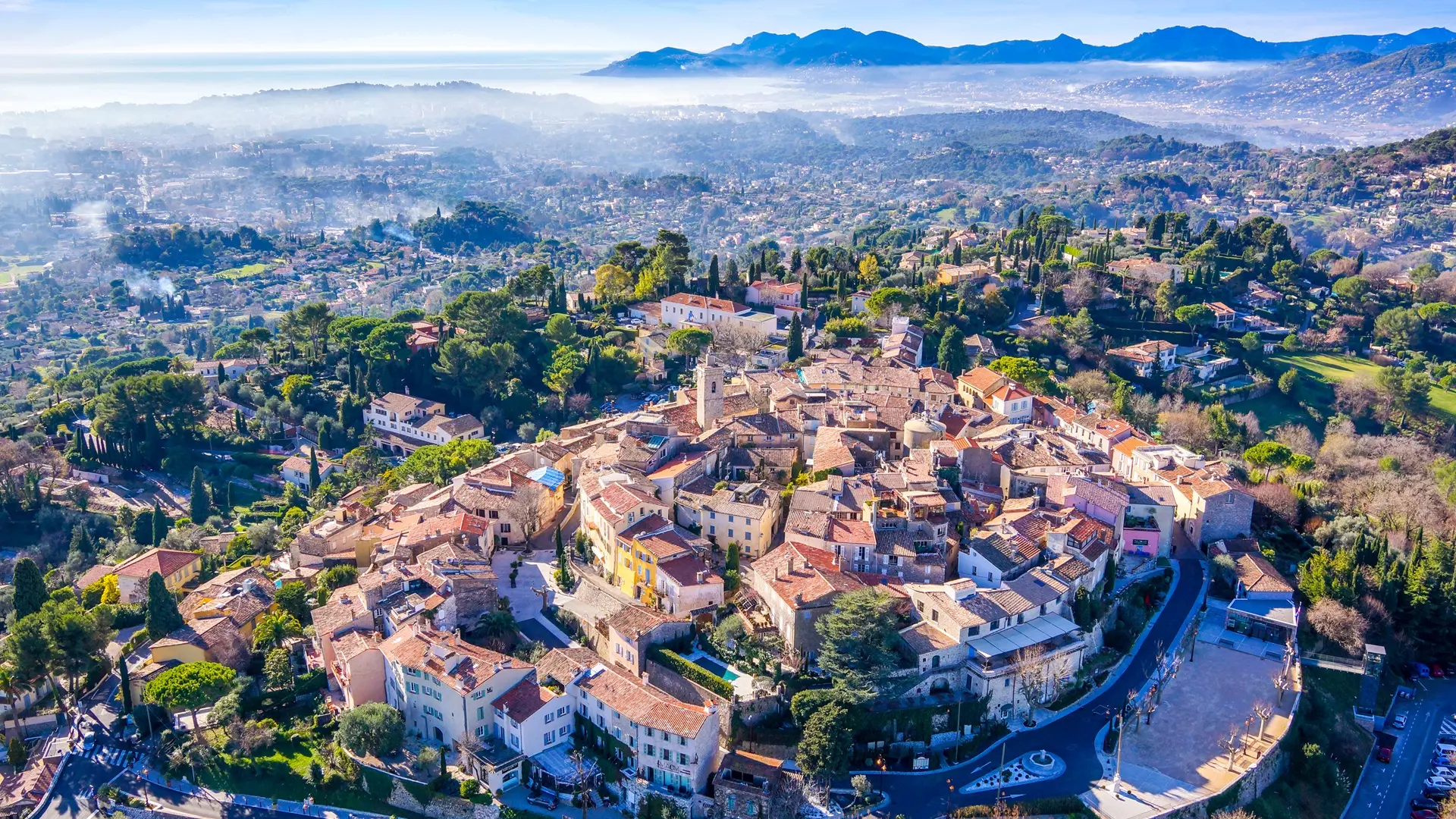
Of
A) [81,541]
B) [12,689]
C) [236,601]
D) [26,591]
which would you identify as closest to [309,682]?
[236,601]

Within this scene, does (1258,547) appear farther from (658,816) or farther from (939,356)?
(658,816)

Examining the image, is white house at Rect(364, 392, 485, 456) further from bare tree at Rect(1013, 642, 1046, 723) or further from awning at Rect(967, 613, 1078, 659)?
bare tree at Rect(1013, 642, 1046, 723)

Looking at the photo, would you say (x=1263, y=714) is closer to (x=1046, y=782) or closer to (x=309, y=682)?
(x=1046, y=782)

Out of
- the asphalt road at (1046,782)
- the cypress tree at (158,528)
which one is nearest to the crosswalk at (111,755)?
the cypress tree at (158,528)

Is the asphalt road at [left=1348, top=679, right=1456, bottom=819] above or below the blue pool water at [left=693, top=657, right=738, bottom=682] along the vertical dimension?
below

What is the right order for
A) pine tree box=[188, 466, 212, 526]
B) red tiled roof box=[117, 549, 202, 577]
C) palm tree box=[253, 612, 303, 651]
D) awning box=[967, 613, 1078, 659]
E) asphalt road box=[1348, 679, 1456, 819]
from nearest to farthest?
awning box=[967, 613, 1078, 659], asphalt road box=[1348, 679, 1456, 819], palm tree box=[253, 612, 303, 651], red tiled roof box=[117, 549, 202, 577], pine tree box=[188, 466, 212, 526]

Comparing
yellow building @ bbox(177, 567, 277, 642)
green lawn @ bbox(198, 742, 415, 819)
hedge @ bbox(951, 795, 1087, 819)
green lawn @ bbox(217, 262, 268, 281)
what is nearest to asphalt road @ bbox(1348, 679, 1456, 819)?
hedge @ bbox(951, 795, 1087, 819)

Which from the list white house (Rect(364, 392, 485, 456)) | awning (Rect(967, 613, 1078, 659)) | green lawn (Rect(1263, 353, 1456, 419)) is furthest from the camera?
green lawn (Rect(1263, 353, 1456, 419))

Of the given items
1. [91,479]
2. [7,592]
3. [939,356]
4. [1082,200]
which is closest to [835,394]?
[939,356]
